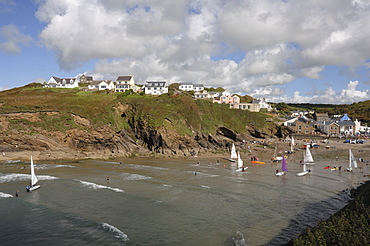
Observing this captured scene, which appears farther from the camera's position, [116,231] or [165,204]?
[165,204]

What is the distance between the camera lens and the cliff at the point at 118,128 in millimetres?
62500

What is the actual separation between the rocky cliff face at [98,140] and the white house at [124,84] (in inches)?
1794

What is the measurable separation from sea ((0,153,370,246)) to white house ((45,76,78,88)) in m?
82.0

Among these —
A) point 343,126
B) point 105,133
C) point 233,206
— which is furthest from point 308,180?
point 343,126

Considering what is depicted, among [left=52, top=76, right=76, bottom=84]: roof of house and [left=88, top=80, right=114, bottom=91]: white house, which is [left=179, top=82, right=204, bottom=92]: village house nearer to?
[left=88, top=80, right=114, bottom=91]: white house

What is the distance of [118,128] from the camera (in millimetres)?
73312

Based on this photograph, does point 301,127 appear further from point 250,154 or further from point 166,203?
point 166,203

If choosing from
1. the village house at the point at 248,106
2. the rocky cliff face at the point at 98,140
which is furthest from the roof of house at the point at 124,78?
the village house at the point at 248,106

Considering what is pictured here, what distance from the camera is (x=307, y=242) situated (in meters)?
16.0

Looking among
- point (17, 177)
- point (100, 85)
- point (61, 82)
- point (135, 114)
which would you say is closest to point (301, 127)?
point (135, 114)

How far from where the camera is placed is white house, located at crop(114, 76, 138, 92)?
391 feet

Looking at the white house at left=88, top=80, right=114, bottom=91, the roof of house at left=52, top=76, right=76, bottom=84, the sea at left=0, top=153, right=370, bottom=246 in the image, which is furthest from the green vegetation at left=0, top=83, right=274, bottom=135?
the roof of house at left=52, top=76, right=76, bottom=84

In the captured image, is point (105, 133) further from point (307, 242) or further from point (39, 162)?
point (307, 242)

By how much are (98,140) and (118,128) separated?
747 cm
